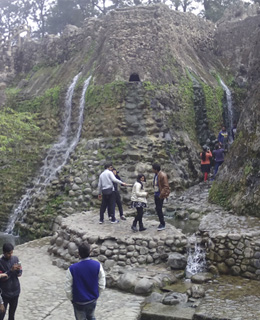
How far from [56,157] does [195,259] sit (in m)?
10.6

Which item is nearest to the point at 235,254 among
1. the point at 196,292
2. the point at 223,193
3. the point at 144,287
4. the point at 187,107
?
the point at 196,292

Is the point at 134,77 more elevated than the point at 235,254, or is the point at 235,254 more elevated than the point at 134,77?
the point at 134,77

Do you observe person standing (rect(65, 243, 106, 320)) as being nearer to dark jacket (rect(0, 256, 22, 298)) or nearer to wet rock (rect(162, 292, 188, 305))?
dark jacket (rect(0, 256, 22, 298))

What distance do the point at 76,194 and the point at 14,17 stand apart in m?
43.0

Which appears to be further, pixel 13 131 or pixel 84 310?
pixel 13 131

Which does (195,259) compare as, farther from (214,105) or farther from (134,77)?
(214,105)

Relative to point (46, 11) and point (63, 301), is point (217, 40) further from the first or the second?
point (46, 11)

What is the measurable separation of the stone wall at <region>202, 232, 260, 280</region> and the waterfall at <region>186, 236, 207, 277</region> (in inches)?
8.5

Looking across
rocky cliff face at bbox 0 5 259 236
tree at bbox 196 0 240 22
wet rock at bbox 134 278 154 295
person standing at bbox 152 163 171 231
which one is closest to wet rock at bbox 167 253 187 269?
wet rock at bbox 134 278 154 295

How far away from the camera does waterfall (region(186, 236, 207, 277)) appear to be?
925 cm

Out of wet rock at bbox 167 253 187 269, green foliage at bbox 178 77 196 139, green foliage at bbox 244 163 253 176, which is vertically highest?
green foliage at bbox 178 77 196 139

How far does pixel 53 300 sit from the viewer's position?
26.0 feet

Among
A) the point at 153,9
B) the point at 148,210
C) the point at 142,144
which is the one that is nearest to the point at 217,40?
the point at 153,9

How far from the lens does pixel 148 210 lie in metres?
14.9
